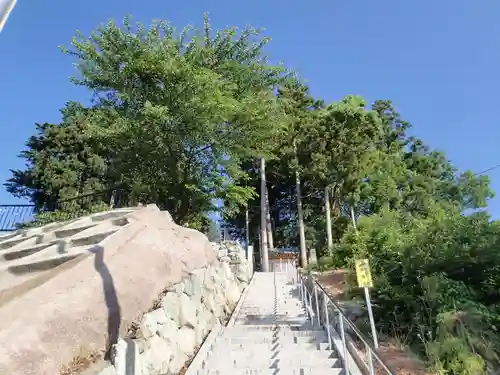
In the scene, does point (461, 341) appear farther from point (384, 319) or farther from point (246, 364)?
point (246, 364)

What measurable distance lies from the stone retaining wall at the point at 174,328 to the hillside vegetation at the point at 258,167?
303cm

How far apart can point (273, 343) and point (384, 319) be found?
198cm

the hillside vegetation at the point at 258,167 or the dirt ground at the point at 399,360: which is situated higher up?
the hillside vegetation at the point at 258,167

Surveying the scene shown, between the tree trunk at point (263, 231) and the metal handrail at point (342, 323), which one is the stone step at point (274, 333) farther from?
the tree trunk at point (263, 231)

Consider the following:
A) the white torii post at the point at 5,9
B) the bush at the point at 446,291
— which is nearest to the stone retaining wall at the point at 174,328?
the bush at the point at 446,291

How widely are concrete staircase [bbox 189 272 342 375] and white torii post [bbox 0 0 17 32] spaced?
14.8ft

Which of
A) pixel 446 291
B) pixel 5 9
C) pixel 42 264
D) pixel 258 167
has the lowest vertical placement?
pixel 446 291

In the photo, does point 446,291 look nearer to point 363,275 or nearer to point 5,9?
point 363,275

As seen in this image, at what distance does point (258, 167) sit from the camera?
82.3 feet

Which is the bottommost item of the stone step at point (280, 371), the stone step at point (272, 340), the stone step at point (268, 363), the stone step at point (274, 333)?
the stone step at point (280, 371)

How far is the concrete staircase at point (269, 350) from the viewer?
5.57 meters

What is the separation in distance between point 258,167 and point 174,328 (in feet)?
64.2

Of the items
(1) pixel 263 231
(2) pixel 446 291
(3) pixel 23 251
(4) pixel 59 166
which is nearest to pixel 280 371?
(2) pixel 446 291

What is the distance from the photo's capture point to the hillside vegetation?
6.69 m
